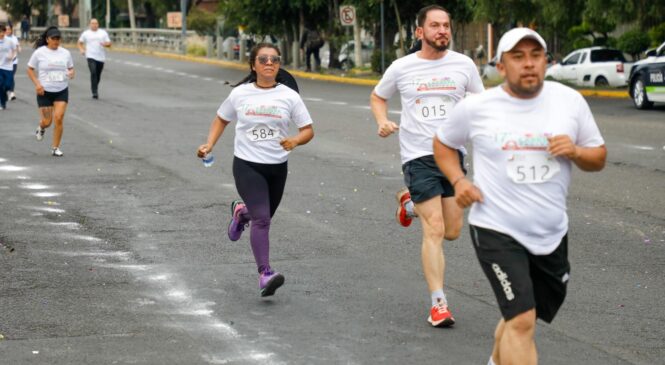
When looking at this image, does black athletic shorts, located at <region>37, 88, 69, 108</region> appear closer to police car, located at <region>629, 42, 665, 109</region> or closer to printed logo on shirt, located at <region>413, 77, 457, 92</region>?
printed logo on shirt, located at <region>413, 77, 457, 92</region>

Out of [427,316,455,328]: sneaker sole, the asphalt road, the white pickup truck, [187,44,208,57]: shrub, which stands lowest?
[187,44,208,57]: shrub

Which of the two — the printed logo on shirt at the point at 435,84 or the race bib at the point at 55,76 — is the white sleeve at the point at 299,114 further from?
the race bib at the point at 55,76

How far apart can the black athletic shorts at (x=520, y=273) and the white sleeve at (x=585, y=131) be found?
454 mm

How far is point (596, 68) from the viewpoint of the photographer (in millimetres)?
37844

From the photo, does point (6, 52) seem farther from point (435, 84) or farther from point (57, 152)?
point (435, 84)

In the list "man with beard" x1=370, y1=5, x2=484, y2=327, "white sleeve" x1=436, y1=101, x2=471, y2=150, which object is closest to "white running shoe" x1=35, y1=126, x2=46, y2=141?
"man with beard" x1=370, y1=5, x2=484, y2=327

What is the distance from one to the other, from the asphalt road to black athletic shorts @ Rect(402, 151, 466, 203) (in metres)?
0.73

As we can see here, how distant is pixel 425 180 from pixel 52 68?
1181cm

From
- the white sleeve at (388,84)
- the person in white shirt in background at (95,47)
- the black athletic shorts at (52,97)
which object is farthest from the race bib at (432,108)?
the person in white shirt in background at (95,47)

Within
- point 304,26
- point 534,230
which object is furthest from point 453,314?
point 304,26

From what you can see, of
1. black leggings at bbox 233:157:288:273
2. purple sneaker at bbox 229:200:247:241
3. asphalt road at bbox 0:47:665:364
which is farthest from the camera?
purple sneaker at bbox 229:200:247:241

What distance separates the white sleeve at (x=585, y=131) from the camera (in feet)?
19.2

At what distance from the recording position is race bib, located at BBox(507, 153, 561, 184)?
5.82m

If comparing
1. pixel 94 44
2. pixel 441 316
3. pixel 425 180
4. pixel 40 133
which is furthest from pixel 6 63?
pixel 441 316
